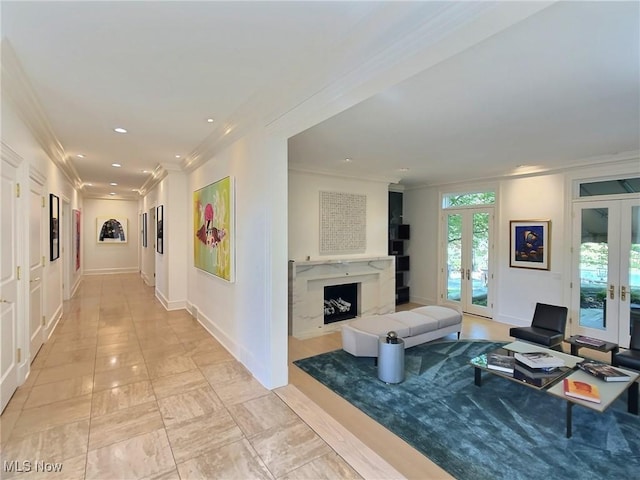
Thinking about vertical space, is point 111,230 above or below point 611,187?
below

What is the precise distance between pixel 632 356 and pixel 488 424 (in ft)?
6.63

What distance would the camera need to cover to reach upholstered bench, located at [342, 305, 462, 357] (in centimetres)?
399

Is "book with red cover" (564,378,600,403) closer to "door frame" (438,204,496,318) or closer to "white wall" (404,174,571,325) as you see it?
"white wall" (404,174,571,325)

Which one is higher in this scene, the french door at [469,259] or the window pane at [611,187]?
the window pane at [611,187]

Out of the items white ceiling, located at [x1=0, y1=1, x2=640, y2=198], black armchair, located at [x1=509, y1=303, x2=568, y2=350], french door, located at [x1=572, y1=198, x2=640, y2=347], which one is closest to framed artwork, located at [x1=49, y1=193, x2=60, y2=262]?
white ceiling, located at [x1=0, y1=1, x2=640, y2=198]

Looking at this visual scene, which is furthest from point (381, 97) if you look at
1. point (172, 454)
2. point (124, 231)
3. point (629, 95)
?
point (124, 231)

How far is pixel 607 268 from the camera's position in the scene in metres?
4.77

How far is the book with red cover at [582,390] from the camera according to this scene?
251 cm

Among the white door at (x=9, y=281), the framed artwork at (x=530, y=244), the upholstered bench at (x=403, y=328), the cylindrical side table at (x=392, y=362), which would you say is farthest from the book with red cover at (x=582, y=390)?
the white door at (x=9, y=281)

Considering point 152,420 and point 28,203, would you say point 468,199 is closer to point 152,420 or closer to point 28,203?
point 152,420

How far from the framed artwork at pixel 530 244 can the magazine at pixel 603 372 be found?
8.96 feet

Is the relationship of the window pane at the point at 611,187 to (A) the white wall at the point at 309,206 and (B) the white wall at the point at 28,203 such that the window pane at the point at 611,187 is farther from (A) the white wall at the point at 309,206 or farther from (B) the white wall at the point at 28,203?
(B) the white wall at the point at 28,203

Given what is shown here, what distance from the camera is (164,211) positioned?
6.19 m

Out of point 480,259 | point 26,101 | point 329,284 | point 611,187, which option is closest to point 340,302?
point 329,284
